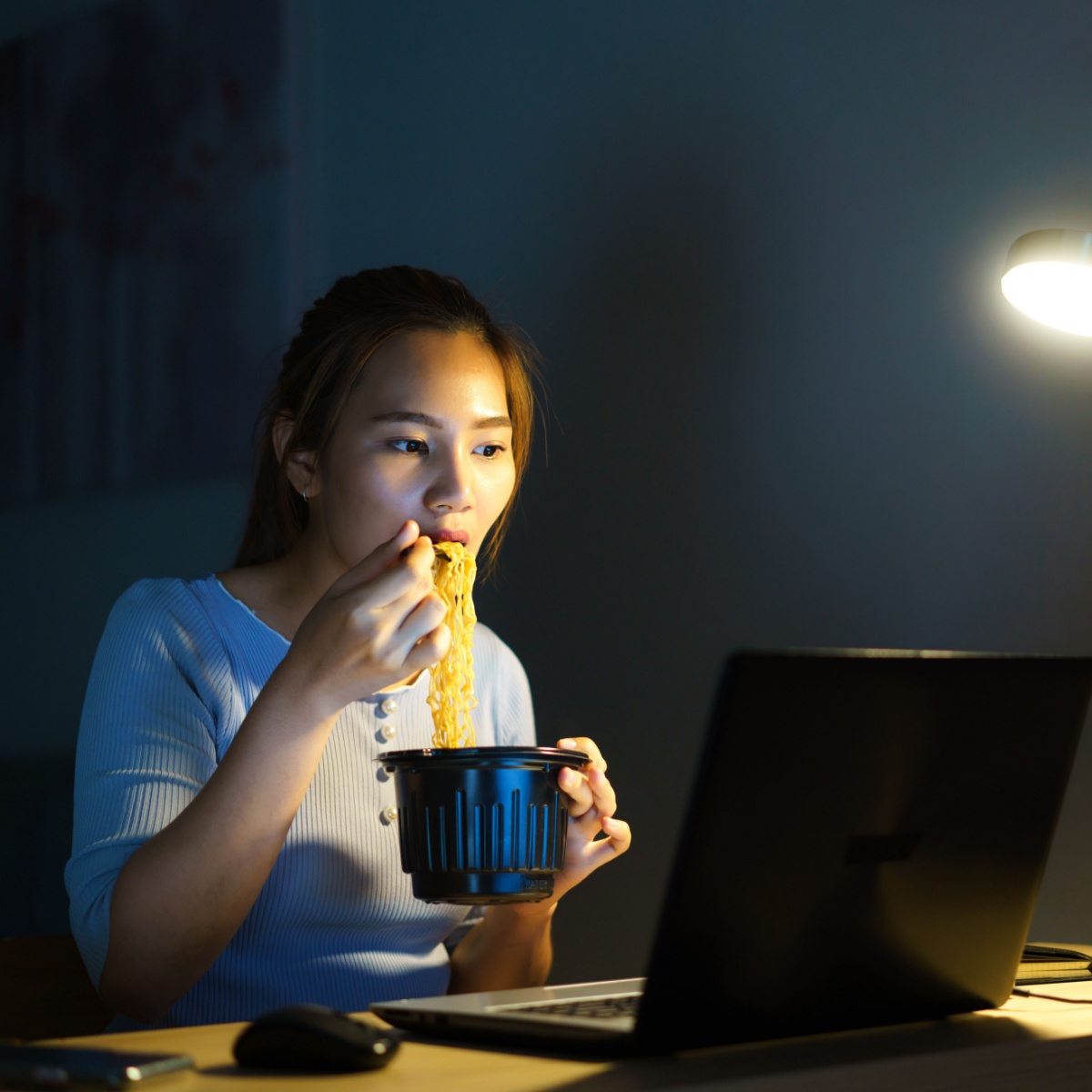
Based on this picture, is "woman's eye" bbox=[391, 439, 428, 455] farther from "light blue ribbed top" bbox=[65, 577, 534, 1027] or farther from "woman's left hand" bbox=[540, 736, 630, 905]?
"woman's left hand" bbox=[540, 736, 630, 905]

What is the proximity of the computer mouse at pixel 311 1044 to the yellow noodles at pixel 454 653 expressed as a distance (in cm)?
67

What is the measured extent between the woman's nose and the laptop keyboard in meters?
0.67

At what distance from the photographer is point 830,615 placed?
1.77 meters

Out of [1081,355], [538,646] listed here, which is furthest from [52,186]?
[1081,355]

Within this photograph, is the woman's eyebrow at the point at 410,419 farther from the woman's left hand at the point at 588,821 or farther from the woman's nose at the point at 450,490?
the woman's left hand at the point at 588,821

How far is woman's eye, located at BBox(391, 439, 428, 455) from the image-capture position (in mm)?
1445

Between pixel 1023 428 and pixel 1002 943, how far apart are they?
90 cm

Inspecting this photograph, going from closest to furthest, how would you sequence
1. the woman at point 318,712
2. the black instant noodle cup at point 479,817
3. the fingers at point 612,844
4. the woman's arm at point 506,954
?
1. the black instant noodle cup at point 479,817
2. the woman at point 318,712
3. the fingers at point 612,844
4. the woman's arm at point 506,954

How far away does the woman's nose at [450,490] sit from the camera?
4.68 feet

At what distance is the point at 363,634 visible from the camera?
104 cm

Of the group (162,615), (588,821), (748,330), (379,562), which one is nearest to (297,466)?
(162,615)

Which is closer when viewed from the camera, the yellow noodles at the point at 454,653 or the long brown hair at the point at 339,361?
the yellow noodles at the point at 454,653

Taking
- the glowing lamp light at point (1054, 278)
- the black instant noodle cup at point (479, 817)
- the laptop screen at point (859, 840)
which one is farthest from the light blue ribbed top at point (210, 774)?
the glowing lamp light at point (1054, 278)

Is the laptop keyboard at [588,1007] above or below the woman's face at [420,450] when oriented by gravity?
below
